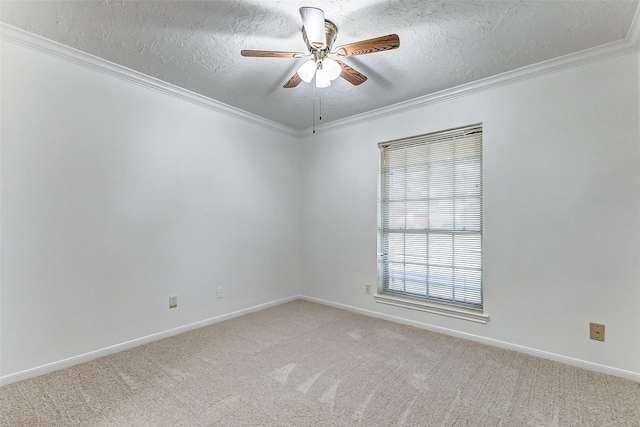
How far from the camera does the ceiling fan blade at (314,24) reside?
5.19 feet

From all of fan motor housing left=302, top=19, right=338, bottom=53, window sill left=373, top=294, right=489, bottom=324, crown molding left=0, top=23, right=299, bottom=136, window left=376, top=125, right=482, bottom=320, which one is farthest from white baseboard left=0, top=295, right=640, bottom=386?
fan motor housing left=302, top=19, right=338, bottom=53

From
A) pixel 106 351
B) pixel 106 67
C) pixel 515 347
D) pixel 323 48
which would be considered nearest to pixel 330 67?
pixel 323 48

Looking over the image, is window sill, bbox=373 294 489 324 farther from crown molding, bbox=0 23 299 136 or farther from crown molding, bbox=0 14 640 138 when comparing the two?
crown molding, bbox=0 23 299 136

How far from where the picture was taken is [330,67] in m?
1.98

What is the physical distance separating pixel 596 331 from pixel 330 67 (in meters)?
2.76

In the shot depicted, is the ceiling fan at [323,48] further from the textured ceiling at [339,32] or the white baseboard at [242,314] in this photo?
the white baseboard at [242,314]

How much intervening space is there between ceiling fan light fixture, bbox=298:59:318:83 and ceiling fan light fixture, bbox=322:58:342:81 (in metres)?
0.07

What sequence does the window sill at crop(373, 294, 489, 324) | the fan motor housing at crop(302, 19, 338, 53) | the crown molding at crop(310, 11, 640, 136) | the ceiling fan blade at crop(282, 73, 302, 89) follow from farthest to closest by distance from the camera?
1. the window sill at crop(373, 294, 489, 324)
2. the ceiling fan blade at crop(282, 73, 302, 89)
3. the crown molding at crop(310, 11, 640, 136)
4. the fan motor housing at crop(302, 19, 338, 53)

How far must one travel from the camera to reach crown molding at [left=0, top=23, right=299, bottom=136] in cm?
204

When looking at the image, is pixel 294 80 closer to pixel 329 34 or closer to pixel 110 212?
pixel 329 34

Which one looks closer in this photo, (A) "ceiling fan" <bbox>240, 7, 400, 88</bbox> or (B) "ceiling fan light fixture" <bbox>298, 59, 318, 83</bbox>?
(A) "ceiling fan" <bbox>240, 7, 400, 88</bbox>

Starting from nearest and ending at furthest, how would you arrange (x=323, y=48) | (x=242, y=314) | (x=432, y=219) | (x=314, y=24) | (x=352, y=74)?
(x=314, y=24) < (x=323, y=48) < (x=352, y=74) < (x=432, y=219) < (x=242, y=314)

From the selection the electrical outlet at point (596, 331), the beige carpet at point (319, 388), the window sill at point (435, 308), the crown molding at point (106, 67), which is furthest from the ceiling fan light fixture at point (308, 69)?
the electrical outlet at point (596, 331)

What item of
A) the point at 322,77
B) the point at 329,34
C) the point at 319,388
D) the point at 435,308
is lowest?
the point at 319,388
